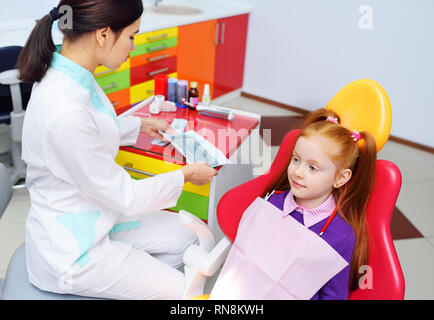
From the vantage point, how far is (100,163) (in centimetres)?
112

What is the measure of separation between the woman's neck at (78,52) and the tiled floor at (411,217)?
1165 mm

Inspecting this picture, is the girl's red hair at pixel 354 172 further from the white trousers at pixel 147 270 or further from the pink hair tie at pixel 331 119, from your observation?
the white trousers at pixel 147 270

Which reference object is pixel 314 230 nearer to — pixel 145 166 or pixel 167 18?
pixel 145 166

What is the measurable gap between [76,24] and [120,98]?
1771 millimetres

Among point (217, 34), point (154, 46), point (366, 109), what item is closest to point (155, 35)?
point (154, 46)

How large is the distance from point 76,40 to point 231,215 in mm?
726

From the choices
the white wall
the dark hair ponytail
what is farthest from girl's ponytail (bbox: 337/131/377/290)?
the white wall

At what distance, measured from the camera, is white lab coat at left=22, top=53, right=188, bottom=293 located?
1087mm

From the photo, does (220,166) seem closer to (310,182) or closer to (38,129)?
(310,182)

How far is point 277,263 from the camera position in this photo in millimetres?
1235

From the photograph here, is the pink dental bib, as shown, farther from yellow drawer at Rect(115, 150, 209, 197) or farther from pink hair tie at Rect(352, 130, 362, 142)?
yellow drawer at Rect(115, 150, 209, 197)

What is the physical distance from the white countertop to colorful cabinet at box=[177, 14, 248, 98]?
0.18 feet

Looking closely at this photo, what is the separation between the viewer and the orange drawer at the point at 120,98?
110 inches
